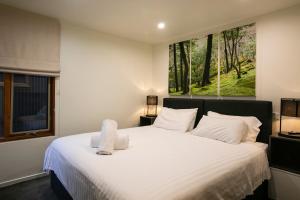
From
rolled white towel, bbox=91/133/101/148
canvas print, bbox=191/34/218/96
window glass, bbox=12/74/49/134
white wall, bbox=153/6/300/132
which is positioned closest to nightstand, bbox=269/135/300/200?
white wall, bbox=153/6/300/132

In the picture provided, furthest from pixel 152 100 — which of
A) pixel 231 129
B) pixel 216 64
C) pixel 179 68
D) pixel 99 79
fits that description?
pixel 231 129

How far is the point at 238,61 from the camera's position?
2891mm

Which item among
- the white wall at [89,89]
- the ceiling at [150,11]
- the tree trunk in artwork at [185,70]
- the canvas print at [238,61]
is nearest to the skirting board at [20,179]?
the white wall at [89,89]

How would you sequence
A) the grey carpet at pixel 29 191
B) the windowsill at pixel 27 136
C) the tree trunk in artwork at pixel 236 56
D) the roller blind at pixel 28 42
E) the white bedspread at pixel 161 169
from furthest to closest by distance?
the tree trunk in artwork at pixel 236 56 < the windowsill at pixel 27 136 < the roller blind at pixel 28 42 < the grey carpet at pixel 29 191 < the white bedspread at pixel 161 169

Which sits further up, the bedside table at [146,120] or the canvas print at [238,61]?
the canvas print at [238,61]

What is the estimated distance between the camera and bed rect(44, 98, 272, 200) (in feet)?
4.10

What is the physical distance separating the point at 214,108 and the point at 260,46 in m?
1.11

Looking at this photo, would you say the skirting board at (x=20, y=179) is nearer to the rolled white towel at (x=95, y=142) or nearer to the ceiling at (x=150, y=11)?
the rolled white towel at (x=95, y=142)

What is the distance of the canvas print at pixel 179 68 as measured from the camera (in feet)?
11.9

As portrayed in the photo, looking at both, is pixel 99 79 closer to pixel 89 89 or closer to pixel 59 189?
pixel 89 89

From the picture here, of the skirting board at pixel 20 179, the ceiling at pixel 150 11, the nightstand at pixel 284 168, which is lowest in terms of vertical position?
the skirting board at pixel 20 179

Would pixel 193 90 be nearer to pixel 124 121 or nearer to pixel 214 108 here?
pixel 214 108

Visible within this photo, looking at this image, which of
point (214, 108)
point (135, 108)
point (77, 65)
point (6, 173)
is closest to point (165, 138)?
point (214, 108)

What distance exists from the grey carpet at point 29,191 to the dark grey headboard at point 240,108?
7.95 feet
